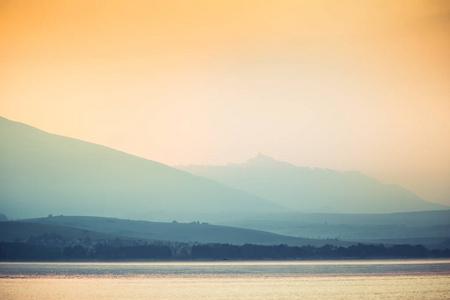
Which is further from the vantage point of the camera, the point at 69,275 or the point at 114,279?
the point at 69,275

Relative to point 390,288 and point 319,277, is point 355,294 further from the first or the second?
point 319,277

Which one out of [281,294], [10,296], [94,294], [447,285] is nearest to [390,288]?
[447,285]

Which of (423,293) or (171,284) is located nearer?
(423,293)

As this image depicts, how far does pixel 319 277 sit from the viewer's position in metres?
164

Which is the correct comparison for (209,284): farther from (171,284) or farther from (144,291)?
(144,291)

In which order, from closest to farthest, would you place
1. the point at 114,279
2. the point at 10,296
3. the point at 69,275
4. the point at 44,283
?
the point at 10,296 → the point at 44,283 → the point at 114,279 → the point at 69,275

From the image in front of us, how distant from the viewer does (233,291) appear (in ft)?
422

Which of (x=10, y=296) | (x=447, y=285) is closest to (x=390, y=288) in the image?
(x=447, y=285)

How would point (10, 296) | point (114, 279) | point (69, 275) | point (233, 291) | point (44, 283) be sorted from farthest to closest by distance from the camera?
point (69, 275), point (114, 279), point (44, 283), point (233, 291), point (10, 296)

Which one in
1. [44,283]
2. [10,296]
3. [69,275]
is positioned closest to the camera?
[10,296]

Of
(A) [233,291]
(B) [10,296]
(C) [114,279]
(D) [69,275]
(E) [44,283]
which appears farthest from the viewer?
(D) [69,275]

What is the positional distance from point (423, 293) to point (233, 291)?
26.9 meters

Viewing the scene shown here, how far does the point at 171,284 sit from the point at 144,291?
17685 mm

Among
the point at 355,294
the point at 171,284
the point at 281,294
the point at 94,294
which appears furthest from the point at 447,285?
the point at 94,294
